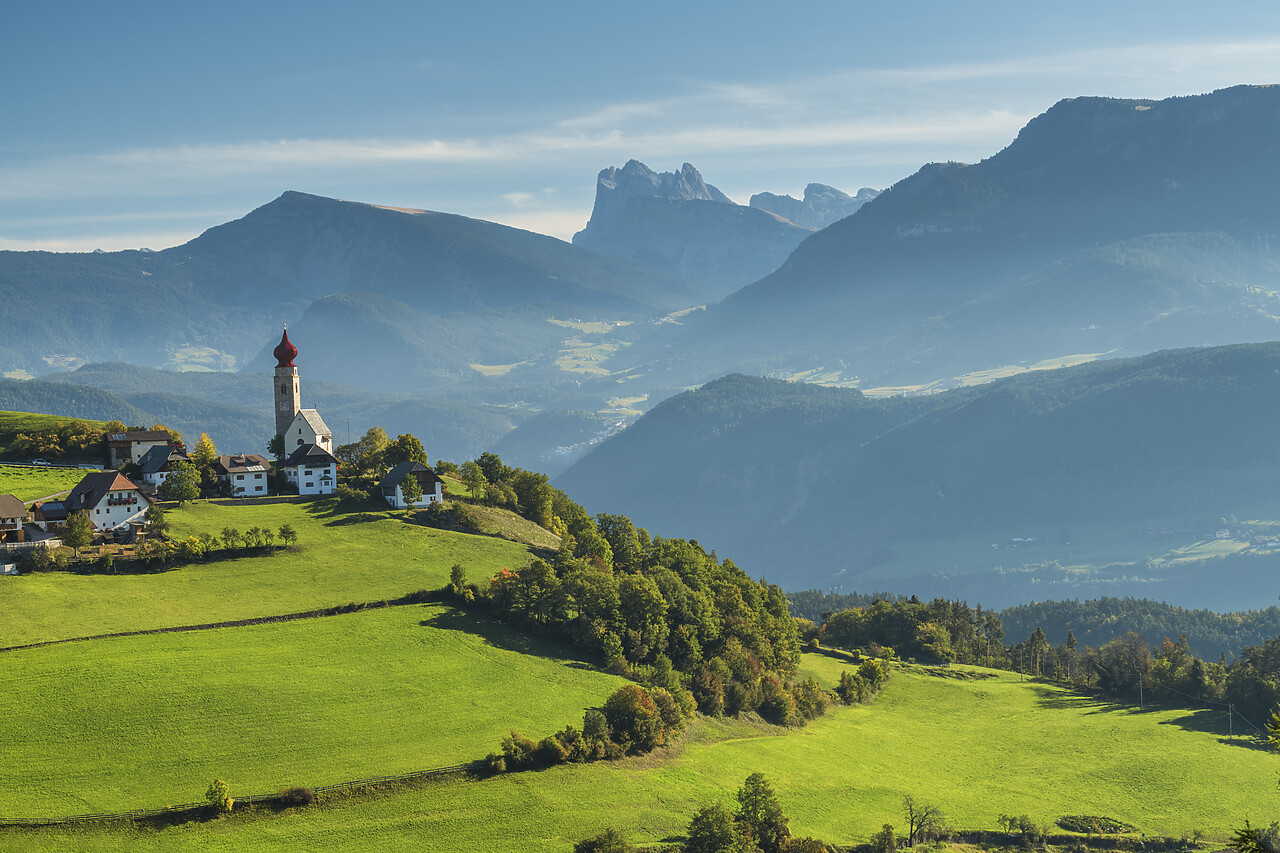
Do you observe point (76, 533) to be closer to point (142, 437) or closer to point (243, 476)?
point (243, 476)

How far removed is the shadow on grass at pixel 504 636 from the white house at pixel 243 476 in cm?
3980

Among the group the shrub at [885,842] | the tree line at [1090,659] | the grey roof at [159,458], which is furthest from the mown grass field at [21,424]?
the shrub at [885,842]

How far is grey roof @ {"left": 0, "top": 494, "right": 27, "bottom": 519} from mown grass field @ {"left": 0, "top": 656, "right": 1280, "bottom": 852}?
52182 mm

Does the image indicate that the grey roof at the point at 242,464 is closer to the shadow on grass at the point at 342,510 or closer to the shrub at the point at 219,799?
the shadow on grass at the point at 342,510

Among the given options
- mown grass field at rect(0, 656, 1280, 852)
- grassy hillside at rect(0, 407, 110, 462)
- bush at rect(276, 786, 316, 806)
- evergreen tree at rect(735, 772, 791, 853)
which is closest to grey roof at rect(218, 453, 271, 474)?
grassy hillside at rect(0, 407, 110, 462)

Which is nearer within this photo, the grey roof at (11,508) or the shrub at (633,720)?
the shrub at (633,720)

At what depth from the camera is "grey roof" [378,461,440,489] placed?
143250 millimetres

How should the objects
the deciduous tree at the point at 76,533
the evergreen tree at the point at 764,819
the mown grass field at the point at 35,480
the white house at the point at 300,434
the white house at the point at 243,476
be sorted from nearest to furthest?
the evergreen tree at the point at 764,819
the deciduous tree at the point at 76,533
the mown grass field at the point at 35,480
the white house at the point at 243,476
the white house at the point at 300,434

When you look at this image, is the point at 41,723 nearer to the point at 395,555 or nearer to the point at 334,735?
the point at 334,735

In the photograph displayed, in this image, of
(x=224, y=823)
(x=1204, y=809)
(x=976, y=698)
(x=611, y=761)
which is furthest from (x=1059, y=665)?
(x=224, y=823)

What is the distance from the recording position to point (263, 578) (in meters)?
116

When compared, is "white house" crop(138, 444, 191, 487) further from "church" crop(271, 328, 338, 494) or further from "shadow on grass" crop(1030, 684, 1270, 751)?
"shadow on grass" crop(1030, 684, 1270, 751)

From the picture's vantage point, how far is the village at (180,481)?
385 ft

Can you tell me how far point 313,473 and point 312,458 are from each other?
7.01 ft
